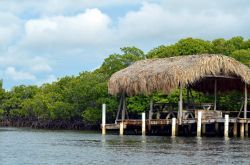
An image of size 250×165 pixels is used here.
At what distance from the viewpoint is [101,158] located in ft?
77.8

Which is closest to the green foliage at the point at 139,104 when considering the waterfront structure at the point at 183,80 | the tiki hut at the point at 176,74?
the waterfront structure at the point at 183,80

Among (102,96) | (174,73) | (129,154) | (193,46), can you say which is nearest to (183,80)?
(174,73)

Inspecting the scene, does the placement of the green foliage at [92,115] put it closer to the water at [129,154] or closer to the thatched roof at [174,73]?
the thatched roof at [174,73]

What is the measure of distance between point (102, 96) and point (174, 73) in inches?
648

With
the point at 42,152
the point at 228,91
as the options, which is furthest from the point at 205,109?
the point at 42,152

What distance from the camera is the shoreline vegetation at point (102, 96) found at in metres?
48.1

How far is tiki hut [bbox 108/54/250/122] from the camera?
37.4 metres

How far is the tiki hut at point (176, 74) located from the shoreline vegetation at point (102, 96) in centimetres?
310

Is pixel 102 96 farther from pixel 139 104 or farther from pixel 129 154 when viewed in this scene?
pixel 129 154

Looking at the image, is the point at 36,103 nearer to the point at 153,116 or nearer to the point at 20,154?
the point at 153,116

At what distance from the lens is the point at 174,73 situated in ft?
123

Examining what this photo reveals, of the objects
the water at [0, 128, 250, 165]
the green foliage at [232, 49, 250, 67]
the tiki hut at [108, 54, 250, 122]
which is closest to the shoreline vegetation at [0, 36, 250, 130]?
the green foliage at [232, 49, 250, 67]

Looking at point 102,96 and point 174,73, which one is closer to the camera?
point 174,73

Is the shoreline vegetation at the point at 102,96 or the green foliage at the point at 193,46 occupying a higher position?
the green foliage at the point at 193,46
